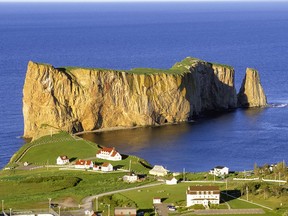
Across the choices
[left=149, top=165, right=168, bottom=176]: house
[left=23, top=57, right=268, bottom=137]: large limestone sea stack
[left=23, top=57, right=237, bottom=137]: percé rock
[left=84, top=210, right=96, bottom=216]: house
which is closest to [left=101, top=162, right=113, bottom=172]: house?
[left=149, top=165, right=168, bottom=176]: house

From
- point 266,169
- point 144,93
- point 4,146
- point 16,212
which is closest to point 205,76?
point 144,93

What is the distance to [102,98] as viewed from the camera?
454 ft

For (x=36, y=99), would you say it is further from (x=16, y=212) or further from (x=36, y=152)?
(x=16, y=212)

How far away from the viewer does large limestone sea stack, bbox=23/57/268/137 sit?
134750mm

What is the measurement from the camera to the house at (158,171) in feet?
330

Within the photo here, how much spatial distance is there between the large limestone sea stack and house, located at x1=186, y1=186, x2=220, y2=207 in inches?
1864

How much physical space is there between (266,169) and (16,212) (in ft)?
89.4

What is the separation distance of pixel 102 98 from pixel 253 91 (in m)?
26.5

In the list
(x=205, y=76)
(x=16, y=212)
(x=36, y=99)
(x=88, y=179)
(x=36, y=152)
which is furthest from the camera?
(x=205, y=76)

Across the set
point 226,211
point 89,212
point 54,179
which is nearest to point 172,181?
point 54,179

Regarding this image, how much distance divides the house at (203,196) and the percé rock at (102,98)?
4738 cm

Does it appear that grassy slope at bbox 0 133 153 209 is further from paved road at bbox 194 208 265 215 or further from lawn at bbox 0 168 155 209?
paved road at bbox 194 208 265 215

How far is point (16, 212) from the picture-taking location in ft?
276

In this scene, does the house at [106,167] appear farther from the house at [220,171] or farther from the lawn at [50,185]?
the house at [220,171]
